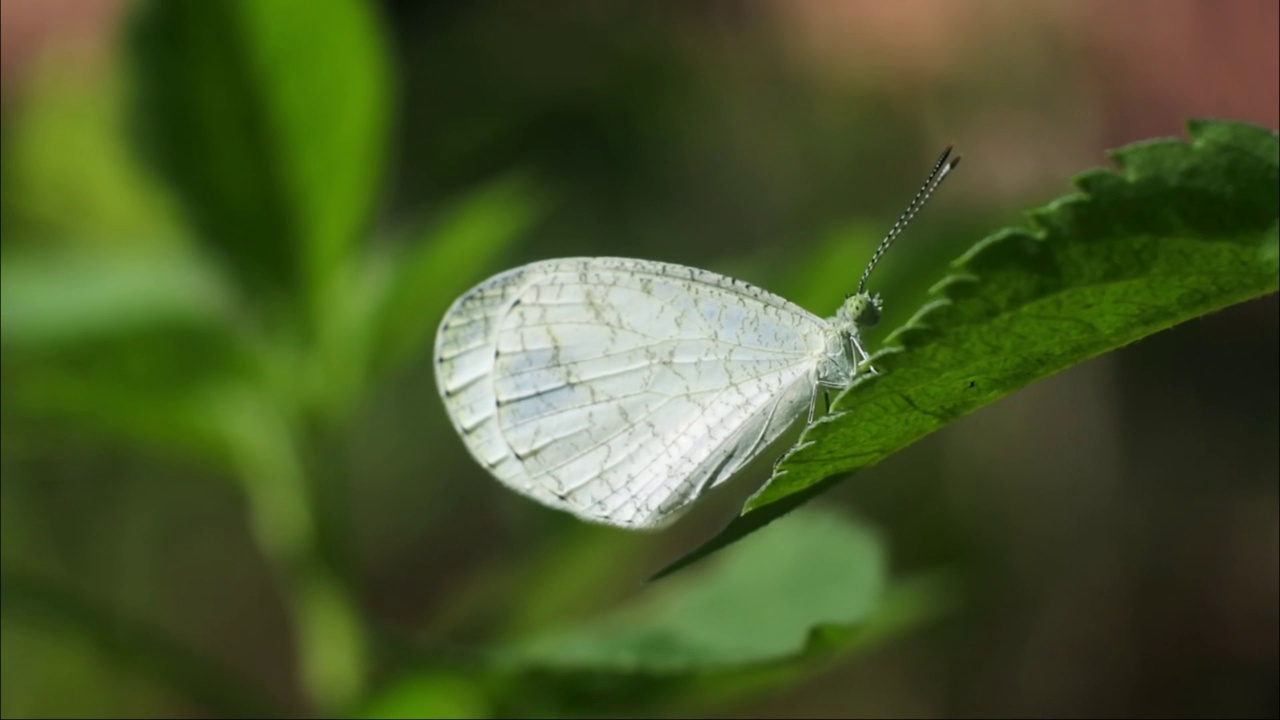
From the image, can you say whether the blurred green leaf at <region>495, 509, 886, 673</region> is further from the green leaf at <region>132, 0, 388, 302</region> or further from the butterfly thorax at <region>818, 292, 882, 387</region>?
the green leaf at <region>132, 0, 388, 302</region>

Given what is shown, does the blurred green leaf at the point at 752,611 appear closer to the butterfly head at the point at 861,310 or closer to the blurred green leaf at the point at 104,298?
the butterfly head at the point at 861,310

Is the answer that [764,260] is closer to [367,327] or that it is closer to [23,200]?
[367,327]

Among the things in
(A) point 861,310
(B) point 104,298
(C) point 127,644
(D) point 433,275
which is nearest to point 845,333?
(A) point 861,310

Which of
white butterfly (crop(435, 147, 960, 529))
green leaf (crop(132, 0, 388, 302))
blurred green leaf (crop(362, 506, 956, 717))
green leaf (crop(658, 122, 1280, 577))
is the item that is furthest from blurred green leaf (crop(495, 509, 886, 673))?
green leaf (crop(132, 0, 388, 302))

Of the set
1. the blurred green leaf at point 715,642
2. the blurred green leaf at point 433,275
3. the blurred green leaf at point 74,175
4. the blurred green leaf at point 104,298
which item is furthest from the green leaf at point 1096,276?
the blurred green leaf at point 74,175

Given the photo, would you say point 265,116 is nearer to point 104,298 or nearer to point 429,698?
point 104,298

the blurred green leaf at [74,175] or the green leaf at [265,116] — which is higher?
the blurred green leaf at [74,175]
